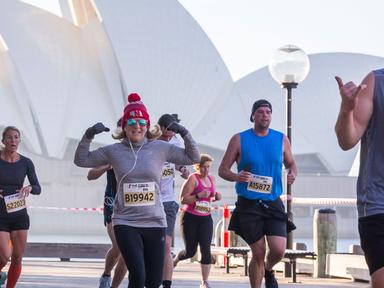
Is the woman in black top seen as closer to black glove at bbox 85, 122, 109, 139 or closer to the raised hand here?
black glove at bbox 85, 122, 109, 139

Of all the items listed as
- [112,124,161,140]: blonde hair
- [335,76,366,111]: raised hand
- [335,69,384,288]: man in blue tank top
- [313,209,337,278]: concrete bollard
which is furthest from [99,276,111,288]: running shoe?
[335,76,366,111]: raised hand

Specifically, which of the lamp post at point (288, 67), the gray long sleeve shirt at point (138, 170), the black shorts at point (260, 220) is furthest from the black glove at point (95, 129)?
the lamp post at point (288, 67)

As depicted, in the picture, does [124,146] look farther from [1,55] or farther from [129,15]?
[1,55]

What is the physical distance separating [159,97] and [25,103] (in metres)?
6.57

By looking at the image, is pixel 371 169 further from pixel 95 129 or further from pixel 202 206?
pixel 202 206

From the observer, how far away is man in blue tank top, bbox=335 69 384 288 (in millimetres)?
4422

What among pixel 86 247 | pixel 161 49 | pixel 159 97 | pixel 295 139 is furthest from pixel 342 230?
pixel 86 247

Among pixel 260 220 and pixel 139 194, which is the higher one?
pixel 139 194

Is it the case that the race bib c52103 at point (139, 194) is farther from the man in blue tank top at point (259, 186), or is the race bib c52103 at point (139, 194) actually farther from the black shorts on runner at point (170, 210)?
the black shorts on runner at point (170, 210)

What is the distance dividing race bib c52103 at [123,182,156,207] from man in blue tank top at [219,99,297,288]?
1.56 meters

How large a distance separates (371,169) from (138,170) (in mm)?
2296

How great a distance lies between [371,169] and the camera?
14.7 feet

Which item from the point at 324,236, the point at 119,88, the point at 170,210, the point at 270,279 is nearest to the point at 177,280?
the point at 324,236

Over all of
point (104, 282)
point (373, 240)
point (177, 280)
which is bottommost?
point (177, 280)
